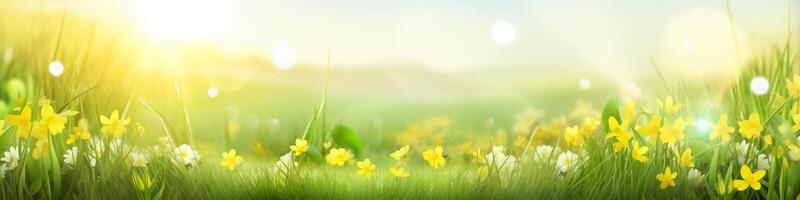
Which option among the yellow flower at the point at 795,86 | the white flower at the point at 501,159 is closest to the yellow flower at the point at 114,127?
the white flower at the point at 501,159

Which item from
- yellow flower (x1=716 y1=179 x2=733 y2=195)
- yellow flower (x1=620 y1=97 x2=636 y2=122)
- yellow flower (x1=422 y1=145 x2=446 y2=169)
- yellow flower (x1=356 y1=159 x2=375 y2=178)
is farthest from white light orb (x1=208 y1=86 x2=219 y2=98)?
yellow flower (x1=716 y1=179 x2=733 y2=195)

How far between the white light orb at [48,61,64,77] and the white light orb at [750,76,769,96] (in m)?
2.55

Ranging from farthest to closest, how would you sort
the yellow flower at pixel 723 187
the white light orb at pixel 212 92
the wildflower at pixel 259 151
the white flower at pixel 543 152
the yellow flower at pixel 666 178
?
1. the white light orb at pixel 212 92
2. the wildflower at pixel 259 151
3. the white flower at pixel 543 152
4. the yellow flower at pixel 666 178
5. the yellow flower at pixel 723 187

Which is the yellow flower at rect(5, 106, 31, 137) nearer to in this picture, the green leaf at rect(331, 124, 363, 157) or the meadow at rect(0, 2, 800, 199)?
the meadow at rect(0, 2, 800, 199)

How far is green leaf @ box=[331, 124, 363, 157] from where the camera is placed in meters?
3.57

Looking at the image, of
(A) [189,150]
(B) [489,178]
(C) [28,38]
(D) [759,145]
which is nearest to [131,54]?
(C) [28,38]

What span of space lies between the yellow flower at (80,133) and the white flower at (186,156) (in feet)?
0.91

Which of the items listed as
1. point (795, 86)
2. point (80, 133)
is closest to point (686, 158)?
point (795, 86)

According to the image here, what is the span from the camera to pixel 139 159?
2.65 meters

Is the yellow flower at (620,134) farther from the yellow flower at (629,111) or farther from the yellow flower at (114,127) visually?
the yellow flower at (114,127)

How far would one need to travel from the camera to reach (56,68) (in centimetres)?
313

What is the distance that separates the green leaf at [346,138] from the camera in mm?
3566

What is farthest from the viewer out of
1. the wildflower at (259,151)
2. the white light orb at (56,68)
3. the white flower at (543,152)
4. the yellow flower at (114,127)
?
the wildflower at (259,151)

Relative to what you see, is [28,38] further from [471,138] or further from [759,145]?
[759,145]
